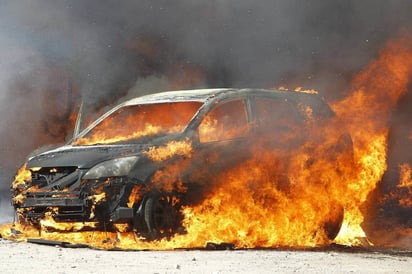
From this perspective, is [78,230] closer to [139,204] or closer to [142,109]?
[139,204]

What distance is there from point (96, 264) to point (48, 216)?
1.75 metres

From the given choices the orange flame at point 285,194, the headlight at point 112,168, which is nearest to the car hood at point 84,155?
the headlight at point 112,168

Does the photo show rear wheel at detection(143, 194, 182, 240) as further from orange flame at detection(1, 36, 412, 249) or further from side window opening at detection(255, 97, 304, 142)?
side window opening at detection(255, 97, 304, 142)

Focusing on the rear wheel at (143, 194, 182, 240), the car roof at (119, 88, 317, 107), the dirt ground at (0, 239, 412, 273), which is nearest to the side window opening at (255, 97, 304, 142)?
the car roof at (119, 88, 317, 107)

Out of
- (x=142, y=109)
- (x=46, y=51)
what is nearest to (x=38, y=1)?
(x=46, y=51)

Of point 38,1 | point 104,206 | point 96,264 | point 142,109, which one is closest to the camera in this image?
point 96,264

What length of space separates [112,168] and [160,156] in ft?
1.77

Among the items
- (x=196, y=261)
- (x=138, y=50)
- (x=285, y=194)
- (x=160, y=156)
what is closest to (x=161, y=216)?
(x=160, y=156)

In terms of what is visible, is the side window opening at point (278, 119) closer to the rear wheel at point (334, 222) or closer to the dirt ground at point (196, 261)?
the rear wheel at point (334, 222)

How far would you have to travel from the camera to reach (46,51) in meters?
17.6

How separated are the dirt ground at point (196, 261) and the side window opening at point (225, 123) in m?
1.55

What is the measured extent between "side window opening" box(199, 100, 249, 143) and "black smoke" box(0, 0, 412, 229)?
585 cm

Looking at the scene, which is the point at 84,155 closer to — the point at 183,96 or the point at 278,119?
the point at 183,96

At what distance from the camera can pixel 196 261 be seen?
8.51 metres
